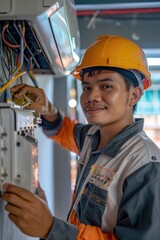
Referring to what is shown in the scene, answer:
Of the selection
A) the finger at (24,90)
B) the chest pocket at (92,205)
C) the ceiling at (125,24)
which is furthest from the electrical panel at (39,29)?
the ceiling at (125,24)

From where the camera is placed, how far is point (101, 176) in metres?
1.06

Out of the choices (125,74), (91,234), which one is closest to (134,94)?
(125,74)

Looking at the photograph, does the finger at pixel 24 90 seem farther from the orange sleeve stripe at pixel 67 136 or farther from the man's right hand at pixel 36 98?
the orange sleeve stripe at pixel 67 136

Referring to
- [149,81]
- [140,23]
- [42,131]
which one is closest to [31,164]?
[149,81]

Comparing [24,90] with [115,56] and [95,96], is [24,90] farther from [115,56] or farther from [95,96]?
[115,56]

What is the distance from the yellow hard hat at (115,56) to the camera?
111 centimetres

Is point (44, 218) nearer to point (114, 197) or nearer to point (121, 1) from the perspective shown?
point (114, 197)

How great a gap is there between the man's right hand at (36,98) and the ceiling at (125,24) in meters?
0.77

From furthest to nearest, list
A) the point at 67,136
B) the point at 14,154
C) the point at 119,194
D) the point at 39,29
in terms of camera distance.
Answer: the point at 67,136, the point at 119,194, the point at 39,29, the point at 14,154

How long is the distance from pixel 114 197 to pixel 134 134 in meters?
0.28

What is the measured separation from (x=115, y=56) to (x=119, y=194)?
560 millimetres

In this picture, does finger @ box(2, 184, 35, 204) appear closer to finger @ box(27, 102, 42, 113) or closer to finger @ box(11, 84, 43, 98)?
finger @ box(11, 84, 43, 98)

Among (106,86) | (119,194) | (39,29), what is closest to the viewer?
(39,29)

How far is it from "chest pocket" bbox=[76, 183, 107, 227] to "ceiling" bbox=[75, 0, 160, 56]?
1.37m
